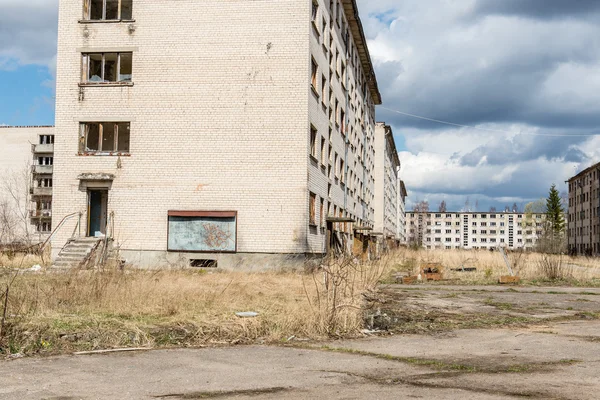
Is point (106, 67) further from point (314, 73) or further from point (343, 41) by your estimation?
point (343, 41)

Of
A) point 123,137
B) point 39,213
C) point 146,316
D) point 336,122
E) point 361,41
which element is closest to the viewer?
point 146,316

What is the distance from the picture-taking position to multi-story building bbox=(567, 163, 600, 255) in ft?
288

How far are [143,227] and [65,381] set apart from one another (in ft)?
61.3

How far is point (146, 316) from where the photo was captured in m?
10.2

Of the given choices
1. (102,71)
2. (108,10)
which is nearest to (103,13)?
(108,10)

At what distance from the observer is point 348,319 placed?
9.69 metres

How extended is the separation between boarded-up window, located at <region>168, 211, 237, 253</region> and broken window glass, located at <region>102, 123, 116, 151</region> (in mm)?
3868

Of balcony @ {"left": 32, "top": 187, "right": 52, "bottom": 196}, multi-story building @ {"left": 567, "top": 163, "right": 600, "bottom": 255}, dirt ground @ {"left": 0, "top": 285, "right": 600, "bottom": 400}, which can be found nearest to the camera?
dirt ground @ {"left": 0, "top": 285, "right": 600, "bottom": 400}

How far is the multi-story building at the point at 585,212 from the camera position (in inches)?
3457

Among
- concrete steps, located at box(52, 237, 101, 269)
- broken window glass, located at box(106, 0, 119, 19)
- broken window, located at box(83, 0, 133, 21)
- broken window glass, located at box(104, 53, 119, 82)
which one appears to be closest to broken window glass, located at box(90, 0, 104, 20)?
broken window, located at box(83, 0, 133, 21)

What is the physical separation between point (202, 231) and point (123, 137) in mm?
5075

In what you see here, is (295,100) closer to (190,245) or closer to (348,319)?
(190,245)

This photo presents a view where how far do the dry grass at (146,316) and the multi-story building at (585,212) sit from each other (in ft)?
262

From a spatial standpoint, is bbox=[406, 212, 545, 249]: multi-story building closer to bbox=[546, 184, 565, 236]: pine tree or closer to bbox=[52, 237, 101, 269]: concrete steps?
bbox=[546, 184, 565, 236]: pine tree
